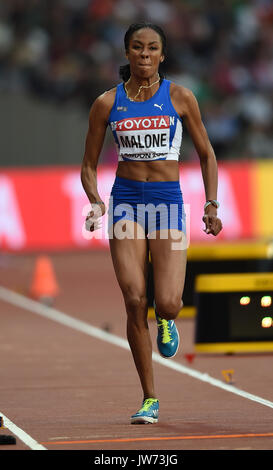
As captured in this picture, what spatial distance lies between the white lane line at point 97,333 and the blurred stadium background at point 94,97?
561cm

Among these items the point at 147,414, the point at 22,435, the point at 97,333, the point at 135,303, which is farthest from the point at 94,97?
the point at 22,435

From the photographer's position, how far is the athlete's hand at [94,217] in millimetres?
8594

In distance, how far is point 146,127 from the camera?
8.64 metres

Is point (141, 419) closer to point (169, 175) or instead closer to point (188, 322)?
point (169, 175)

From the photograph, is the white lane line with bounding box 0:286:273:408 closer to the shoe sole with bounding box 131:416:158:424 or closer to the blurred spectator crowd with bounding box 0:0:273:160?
the shoe sole with bounding box 131:416:158:424

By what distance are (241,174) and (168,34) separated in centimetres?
431

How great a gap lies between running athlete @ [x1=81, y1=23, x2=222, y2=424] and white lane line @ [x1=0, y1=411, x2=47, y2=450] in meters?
0.79

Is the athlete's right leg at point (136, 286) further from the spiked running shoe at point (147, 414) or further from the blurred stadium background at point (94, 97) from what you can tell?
the blurred stadium background at point (94, 97)

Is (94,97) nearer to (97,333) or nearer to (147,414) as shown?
(97,333)

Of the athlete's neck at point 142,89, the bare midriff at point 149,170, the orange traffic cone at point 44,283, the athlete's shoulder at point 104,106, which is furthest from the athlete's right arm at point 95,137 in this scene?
the orange traffic cone at point 44,283

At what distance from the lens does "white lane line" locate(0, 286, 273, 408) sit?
1040cm

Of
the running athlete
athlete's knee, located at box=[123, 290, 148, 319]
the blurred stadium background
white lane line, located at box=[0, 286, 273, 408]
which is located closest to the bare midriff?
the running athlete

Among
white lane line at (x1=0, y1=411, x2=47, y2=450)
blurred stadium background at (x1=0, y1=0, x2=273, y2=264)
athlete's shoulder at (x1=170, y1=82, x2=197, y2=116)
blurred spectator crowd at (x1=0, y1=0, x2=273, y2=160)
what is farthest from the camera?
blurred spectator crowd at (x1=0, y1=0, x2=273, y2=160)
